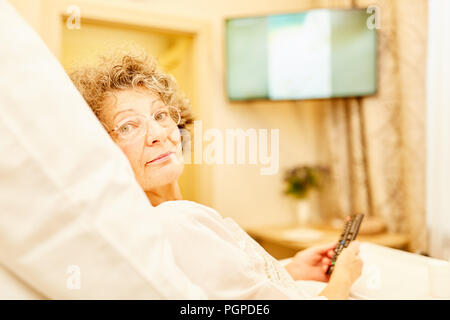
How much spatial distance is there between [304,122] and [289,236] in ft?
2.87

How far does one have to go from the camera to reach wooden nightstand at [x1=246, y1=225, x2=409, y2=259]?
196 cm

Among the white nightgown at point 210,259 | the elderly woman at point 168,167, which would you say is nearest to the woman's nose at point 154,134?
the elderly woman at point 168,167

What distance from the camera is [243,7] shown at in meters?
2.52

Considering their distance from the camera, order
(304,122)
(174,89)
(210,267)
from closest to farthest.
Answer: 1. (210,267)
2. (174,89)
3. (304,122)

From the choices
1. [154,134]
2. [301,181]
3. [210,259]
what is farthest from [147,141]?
[301,181]

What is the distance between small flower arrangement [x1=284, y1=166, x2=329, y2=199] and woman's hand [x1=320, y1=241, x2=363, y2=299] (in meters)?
1.44

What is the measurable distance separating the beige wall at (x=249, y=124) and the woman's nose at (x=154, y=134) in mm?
1573

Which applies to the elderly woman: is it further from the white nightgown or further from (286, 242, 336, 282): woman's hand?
(286, 242, 336, 282): woman's hand

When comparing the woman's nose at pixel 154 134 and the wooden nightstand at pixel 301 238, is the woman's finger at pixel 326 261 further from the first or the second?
the wooden nightstand at pixel 301 238

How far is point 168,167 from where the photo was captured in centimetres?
71

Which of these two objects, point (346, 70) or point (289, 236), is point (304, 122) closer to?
point (346, 70)

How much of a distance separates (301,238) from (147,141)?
4.85ft

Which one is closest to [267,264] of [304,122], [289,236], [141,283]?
[141,283]

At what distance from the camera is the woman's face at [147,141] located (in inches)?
27.0
